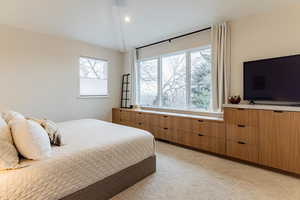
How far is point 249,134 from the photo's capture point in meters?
2.62

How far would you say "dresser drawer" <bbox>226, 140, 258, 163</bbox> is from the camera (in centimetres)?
258

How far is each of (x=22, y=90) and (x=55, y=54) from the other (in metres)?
1.12

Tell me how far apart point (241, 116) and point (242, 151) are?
582 mm

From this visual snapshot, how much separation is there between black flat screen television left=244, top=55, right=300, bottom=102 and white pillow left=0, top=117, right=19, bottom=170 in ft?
11.0

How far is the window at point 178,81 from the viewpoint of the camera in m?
3.80

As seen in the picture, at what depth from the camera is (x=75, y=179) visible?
60.8 inches

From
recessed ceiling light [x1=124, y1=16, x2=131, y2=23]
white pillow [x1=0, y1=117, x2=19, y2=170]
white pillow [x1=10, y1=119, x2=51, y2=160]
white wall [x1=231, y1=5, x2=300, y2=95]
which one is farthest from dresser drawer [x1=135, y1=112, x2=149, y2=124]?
white pillow [x1=0, y1=117, x2=19, y2=170]

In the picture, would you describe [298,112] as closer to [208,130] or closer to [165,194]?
[208,130]

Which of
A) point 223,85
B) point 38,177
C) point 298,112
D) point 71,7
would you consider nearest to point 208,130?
point 223,85

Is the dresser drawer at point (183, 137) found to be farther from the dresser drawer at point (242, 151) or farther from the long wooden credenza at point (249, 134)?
the dresser drawer at point (242, 151)

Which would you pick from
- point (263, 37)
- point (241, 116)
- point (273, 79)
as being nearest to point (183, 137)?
point (241, 116)

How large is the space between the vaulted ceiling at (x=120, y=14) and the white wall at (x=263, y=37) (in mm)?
161

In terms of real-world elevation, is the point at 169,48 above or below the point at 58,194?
above

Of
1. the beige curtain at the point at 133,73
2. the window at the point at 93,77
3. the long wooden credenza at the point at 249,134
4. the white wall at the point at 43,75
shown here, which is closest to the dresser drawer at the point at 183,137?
the long wooden credenza at the point at 249,134
